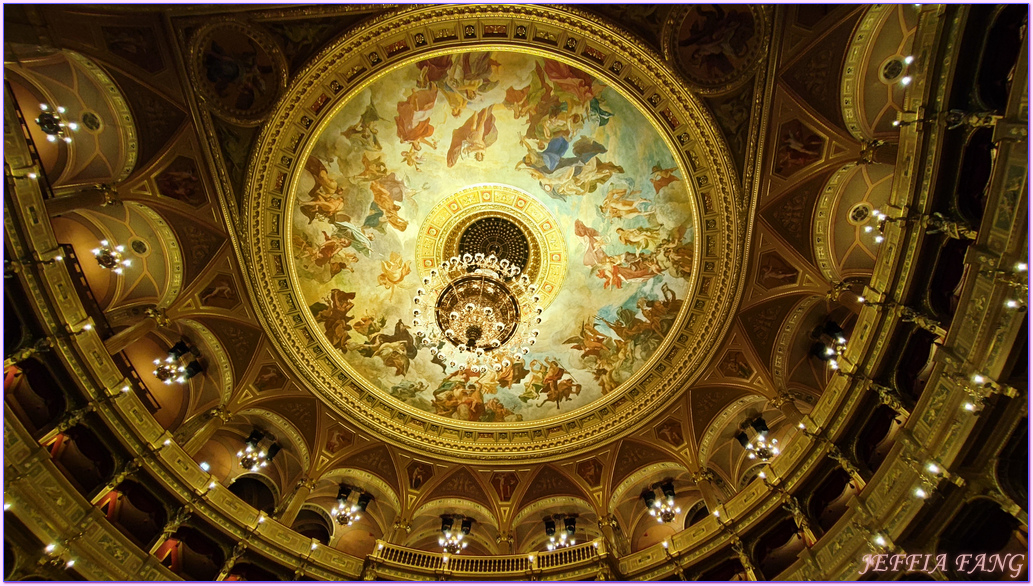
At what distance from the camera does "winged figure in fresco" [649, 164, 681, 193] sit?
15.7 m

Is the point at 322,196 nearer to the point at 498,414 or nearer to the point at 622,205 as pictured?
the point at 622,205

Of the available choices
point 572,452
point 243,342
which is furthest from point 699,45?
point 243,342

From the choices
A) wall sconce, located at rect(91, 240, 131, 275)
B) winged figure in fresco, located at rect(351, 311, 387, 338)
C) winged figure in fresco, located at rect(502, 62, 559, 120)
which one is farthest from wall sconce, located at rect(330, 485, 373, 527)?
winged figure in fresco, located at rect(502, 62, 559, 120)

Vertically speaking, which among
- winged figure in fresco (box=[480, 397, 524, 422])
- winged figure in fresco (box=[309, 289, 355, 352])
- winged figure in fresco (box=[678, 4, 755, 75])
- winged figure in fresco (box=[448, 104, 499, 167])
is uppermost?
winged figure in fresco (box=[448, 104, 499, 167])

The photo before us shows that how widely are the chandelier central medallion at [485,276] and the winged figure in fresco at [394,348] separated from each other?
610mm

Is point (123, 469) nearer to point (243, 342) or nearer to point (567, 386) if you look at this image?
point (243, 342)

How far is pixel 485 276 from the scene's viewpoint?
52.5ft

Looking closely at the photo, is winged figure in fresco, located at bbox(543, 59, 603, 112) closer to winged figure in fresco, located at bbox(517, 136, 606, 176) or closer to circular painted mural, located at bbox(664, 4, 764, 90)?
winged figure in fresco, located at bbox(517, 136, 606, 176)

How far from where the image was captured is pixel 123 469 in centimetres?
1252

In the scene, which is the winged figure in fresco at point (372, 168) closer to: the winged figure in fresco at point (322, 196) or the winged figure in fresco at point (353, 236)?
the winged figure in fresco at point (322, 196)

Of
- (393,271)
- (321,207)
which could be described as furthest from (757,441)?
(321,207)

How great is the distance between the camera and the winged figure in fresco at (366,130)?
15.1 meters

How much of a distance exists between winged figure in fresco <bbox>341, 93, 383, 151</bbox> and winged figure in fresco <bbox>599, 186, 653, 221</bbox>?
8194 mm

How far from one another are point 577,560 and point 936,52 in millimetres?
15891
